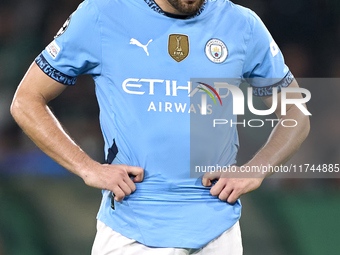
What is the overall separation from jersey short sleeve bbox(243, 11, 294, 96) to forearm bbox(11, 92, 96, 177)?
27.0 inches

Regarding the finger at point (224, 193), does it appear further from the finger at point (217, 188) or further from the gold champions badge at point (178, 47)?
the gold champions badge at point (178, 47)

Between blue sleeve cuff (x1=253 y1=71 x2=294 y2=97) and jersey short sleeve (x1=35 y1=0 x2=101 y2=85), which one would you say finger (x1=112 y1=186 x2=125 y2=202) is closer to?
jersey short sleeve (x1=35 y1=0 x2=101 y2=85)

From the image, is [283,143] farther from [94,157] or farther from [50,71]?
[94,157]

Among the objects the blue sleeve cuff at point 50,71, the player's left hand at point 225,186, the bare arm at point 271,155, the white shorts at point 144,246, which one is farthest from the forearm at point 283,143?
the blue sleeve cuff at point 50,71

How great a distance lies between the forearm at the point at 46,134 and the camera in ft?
5.57

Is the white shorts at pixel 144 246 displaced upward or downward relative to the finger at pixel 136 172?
downward

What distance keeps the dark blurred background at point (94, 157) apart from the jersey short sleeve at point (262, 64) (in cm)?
166

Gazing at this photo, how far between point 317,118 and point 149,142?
261cm

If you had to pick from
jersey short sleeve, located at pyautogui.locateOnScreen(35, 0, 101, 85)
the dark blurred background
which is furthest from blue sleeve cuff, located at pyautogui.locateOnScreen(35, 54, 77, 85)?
the dark blurred background

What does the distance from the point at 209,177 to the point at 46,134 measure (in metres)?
0.56

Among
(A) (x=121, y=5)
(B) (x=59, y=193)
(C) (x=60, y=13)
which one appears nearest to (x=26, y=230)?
(B) (x=59, y=193)

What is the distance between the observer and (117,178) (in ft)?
5.40

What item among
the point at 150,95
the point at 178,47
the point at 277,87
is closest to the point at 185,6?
the point at 178,47

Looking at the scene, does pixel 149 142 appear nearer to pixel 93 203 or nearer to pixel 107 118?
pixel 107 118
